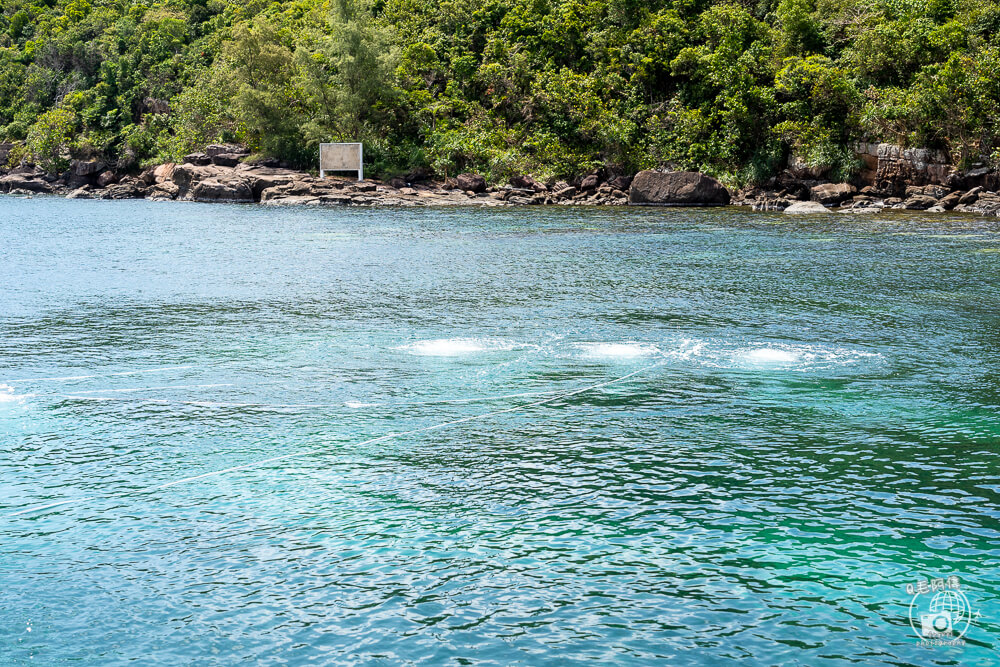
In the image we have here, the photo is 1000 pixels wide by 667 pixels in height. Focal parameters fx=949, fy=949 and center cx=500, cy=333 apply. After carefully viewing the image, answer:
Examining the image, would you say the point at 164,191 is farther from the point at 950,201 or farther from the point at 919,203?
the point at 950,201

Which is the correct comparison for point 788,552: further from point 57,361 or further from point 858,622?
point 57,361

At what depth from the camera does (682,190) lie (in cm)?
4809

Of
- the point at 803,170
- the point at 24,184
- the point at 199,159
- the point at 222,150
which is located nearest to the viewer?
the point at 803,170

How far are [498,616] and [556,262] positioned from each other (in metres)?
19.1

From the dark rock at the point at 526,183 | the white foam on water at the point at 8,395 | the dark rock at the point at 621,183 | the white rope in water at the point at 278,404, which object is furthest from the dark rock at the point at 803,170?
the white foam on water at the point at 8,395

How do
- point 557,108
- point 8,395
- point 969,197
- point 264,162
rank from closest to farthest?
point 8,395, point 969,197, point 557,108, point 264,162

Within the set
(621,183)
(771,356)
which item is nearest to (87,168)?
(621,183)

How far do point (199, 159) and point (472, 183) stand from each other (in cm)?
1994

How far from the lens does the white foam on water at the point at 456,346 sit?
13227 mm

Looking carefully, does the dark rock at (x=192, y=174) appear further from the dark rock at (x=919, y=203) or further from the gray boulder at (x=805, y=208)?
the dark rock at (x=919, y=203)

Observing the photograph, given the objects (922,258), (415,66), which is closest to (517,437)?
(922,258)

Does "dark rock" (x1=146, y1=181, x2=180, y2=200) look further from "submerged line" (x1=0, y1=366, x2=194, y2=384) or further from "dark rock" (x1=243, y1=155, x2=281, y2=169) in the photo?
"submerged line" (x1=0, y1=366, x2=194, y2=384)

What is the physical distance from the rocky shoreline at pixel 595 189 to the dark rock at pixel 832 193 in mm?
47

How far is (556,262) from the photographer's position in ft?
80.2
